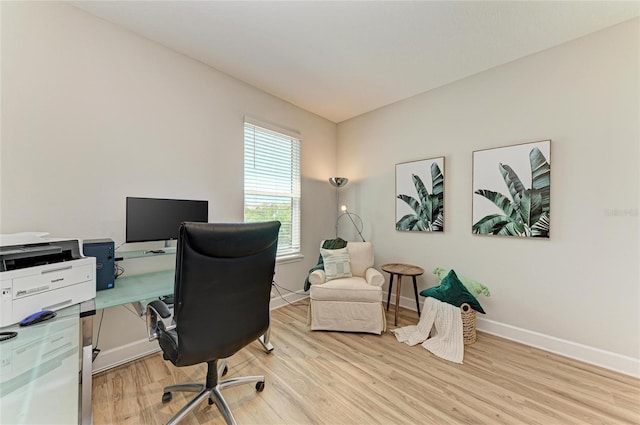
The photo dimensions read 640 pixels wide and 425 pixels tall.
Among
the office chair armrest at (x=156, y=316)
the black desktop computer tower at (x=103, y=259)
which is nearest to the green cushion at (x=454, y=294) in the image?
the office chair armrest at (x=156, y=316)

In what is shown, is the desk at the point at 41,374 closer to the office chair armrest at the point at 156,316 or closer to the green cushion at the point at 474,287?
the office chair armrest at the point at 156,316

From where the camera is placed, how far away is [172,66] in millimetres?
2281

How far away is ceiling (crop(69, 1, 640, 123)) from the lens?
5.83ft

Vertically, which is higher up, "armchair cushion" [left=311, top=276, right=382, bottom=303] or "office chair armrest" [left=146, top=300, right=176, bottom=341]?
"office chair armrest" [left=146, top=300, right=176, bottom=341]

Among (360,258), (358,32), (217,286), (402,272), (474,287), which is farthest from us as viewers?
(360,258)

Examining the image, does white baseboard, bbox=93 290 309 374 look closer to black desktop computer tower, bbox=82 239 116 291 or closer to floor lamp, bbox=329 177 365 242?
black desktop computer tower, bbox=82 239 116 291

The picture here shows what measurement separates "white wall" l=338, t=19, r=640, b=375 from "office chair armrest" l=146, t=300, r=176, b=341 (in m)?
2.73

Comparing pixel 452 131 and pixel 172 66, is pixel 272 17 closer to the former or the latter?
pixel 172 66

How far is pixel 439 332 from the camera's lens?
7.62ft

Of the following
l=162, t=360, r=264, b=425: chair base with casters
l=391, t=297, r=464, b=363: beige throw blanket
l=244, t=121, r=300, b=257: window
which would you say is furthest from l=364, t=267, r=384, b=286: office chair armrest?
l=162, t=360, r=264, b=425: chair base with casters

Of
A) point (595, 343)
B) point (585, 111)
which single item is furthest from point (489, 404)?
point (585, 111)

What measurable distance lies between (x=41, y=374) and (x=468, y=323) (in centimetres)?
281

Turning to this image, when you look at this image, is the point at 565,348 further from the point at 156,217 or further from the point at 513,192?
the point at 156,217

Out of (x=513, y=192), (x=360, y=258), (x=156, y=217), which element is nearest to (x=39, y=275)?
(x=156, y=217)
